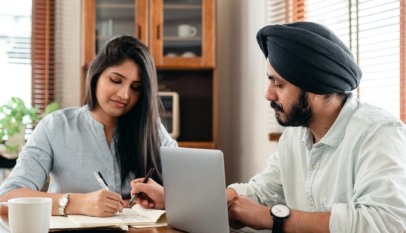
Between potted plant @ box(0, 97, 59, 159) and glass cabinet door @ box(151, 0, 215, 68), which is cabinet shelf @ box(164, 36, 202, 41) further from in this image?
potted plant @ box(0, 97, 59, 159)

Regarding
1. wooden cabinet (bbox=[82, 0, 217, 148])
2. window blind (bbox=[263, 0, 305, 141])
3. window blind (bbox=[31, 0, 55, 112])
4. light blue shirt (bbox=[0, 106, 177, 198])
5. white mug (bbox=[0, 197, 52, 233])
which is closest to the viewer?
white mug (bbox=[0, 197, 52, 233])

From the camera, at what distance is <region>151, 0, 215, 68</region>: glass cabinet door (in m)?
3.25

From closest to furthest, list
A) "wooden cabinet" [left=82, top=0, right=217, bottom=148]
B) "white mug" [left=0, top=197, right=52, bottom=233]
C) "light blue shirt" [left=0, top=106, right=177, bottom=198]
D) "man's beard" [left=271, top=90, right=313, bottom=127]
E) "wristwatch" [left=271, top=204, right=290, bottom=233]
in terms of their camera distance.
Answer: "white mug" [left=0, top=197, right=52, bottom=233] → "wristwatch" [left=271, top=204, right=290, bottom=233] → "man's beard" [left=271, top=90, right=313, bottom=127] → "light blue shirt" [left=0, top=106, right=177, bottom=198] → "wooden cabinet" [left=82, top=0, right=217, bottom=148]

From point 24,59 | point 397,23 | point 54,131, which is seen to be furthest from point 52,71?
point 397,23

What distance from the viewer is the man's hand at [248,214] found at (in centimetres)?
129

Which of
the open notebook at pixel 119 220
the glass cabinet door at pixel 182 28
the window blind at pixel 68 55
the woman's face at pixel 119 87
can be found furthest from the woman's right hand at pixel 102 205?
the window blind at pixel 68 55

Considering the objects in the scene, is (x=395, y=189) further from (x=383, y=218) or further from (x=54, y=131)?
(x=54, y=131)

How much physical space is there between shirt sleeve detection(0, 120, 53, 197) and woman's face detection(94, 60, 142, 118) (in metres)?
0.25

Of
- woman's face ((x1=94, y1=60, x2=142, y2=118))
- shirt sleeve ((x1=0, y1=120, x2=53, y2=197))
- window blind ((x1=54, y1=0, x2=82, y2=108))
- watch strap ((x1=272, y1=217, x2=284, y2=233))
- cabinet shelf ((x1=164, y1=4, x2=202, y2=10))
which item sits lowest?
watch strap ((x1=272, y1=217, x2=284, y2=233))

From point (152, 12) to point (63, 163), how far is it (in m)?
1.60

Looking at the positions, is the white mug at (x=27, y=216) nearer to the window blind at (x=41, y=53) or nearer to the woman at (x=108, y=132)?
the woman at (x=108, y=132)

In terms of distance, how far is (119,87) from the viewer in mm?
1909

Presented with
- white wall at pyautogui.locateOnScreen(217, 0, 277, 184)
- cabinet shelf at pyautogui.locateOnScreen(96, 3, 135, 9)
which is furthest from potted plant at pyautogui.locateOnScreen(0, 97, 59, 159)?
white wall at pyautogui.locateOnScreen(217, 0, 277, 184)

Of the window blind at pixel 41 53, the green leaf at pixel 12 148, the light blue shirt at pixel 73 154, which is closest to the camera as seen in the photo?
the light blue shirt at pixel 73 154
